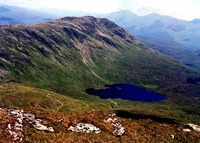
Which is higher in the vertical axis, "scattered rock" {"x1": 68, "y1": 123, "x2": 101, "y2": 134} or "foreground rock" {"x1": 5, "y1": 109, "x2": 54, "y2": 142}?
"foreground rock" {"x1": 5, "y1": 109, "x2": 54, "y2": 142}

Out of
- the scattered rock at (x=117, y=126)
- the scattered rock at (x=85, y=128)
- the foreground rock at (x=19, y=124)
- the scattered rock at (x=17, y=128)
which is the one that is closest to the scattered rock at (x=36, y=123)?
the foreground rock at (x=19, y=124)

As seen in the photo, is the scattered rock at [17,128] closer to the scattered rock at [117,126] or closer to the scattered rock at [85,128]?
the scattered rock at [85,128]

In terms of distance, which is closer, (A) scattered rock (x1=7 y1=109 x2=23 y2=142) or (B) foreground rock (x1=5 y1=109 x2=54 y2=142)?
(A) scattered rock (x1=7 y1=109 x2=23 y2=142)

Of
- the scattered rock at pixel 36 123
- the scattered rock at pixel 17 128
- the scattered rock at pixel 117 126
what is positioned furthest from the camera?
the scattered rock at pixel 117 126

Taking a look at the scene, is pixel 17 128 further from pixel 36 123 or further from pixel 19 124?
pixel 36 123

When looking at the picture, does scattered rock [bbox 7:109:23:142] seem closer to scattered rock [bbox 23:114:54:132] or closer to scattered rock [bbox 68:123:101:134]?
scattered rock [bbox 23:114:54:132]

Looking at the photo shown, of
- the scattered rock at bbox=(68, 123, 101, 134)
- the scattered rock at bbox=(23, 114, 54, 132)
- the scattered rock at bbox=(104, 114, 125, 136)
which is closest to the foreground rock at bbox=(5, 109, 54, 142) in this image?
the scattered rock at bbox=(23, 114, 54, 132)

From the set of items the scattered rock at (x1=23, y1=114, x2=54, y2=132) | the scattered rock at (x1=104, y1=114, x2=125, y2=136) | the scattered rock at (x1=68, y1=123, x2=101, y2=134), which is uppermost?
the scattered rock at (x1=23, y1=114, x2=54, y2=132)

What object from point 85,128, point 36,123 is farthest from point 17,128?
point 85,128
